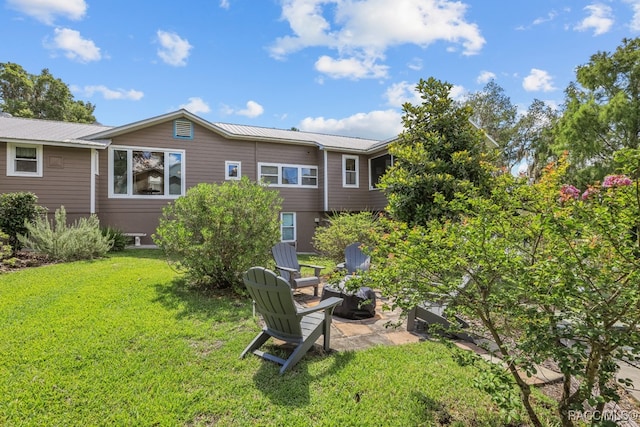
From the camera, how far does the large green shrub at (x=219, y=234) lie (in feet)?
18.9

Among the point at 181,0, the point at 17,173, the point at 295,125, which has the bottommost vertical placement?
the point at 17,173

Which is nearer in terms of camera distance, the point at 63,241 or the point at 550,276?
the point at 550,276

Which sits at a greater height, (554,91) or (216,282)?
(554,91)

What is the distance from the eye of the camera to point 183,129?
12.4 m

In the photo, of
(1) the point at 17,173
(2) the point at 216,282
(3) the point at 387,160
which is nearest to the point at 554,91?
(3) the point at 387,160

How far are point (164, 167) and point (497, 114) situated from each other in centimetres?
2486

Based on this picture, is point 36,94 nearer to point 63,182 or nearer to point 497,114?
point 63,182

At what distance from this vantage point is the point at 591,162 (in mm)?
14367

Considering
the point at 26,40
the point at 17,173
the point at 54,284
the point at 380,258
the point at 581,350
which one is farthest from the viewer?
the point at 26,40

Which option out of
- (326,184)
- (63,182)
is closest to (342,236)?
(326,184)

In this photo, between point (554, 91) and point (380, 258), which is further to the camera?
point (554, 91)

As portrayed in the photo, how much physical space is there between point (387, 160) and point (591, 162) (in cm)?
917

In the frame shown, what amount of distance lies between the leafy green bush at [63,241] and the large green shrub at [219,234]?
160 inches

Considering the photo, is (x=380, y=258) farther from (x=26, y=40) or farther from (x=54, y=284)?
(x=26, y=40)
